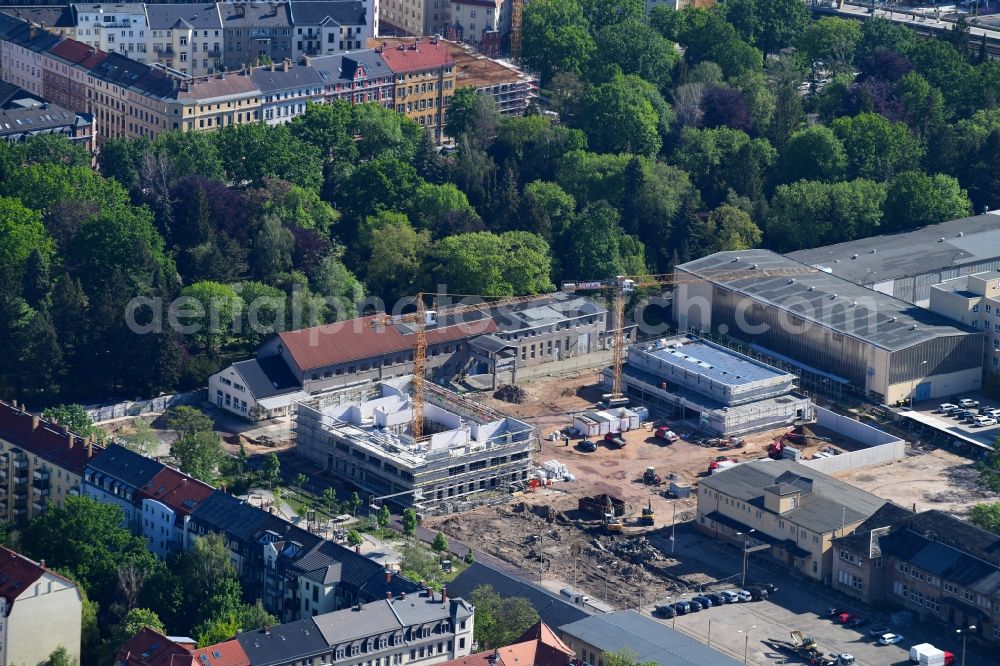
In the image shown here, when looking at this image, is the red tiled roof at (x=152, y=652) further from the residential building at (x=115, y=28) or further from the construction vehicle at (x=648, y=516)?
the residential building at (x=115, y=28)

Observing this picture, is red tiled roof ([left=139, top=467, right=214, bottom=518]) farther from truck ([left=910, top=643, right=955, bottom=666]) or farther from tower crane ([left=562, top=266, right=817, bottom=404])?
truck ([left=910, top=643, right=955, bottom=666])

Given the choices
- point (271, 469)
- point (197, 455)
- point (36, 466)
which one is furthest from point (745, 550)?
point (36, 466)

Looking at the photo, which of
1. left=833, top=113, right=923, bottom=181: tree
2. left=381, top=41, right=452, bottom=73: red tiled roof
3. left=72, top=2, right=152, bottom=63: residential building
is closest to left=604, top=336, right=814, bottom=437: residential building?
left=833, top=113, right=923, bottom=181: tree

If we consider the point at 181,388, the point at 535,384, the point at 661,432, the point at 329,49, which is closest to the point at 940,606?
the point at 661,432

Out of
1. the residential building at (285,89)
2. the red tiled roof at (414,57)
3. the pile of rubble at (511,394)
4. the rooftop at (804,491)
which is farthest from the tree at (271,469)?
the red tiled roof at (414,57)

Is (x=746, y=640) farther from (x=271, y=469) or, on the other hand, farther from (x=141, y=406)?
(x=141, y=406)

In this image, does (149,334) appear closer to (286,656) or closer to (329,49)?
(286,656)
